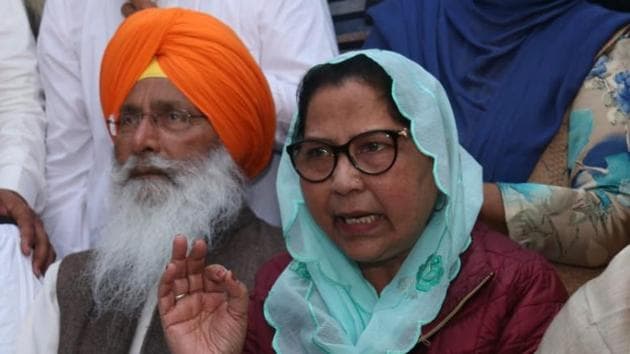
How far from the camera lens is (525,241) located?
2988 millimetres

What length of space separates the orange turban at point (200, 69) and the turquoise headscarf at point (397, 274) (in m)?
0.69

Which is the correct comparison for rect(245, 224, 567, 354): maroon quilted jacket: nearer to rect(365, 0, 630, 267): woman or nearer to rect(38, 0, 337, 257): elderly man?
rect(365, 0, 630, 267): woman

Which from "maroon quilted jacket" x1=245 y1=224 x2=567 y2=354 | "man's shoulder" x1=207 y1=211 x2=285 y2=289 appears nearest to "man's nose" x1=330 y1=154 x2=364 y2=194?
"maroon quilted jacket" x1=245 y1=224 x2=567 y2=354

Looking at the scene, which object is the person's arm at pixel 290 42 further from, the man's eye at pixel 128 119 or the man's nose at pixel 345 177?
the man's nose at pixel 345 177

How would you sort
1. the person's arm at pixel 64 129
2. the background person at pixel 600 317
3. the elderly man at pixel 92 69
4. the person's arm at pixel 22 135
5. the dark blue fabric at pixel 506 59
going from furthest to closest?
the person's arm at pixel 64 129
the elderly man at pixel 92 69
the person's arm at pixel 22 135
the dark blue fabric at pixel 506 59
the background person at pixel 600 317

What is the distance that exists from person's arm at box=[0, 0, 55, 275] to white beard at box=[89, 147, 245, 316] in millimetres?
275

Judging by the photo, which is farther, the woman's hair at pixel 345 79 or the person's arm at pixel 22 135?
the person's arm at pixel 22 135

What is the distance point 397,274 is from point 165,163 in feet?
3.44

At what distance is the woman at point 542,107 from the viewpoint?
2.96 m

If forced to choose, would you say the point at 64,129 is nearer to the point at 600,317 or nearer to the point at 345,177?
the point at 345,177

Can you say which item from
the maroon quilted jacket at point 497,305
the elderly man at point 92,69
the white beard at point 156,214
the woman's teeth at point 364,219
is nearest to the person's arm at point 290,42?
the elderly man at point 92,69

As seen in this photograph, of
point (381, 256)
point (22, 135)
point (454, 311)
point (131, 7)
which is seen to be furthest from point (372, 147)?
point (22, 135)

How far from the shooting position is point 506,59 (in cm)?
335

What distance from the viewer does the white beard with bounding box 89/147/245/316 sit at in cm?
331
